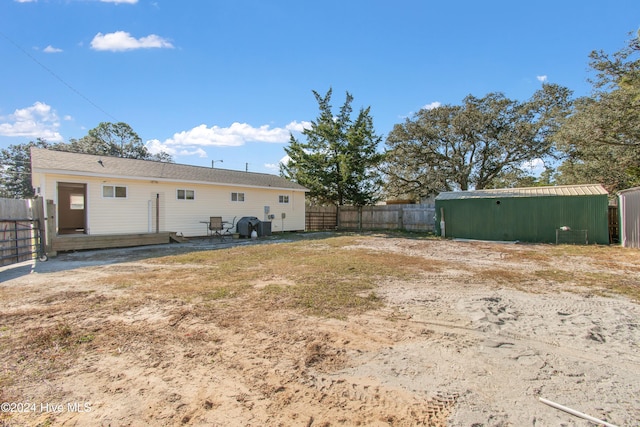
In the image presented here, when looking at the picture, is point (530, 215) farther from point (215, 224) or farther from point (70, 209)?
point (70, 209)

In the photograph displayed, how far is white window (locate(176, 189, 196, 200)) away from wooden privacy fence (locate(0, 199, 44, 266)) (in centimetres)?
529

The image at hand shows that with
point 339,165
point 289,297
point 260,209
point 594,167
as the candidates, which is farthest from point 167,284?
point 594,167

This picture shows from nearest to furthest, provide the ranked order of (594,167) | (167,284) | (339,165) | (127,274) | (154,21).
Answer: (167,284) < (127,274) < (154,21) < (594,167) < (339,165)

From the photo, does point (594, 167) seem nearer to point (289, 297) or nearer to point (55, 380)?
point (289, 297)

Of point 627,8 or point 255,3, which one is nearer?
point 255,3

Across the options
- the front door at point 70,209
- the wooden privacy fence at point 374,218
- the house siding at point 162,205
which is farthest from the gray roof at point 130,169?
the wooden privacy fence at point 374,218

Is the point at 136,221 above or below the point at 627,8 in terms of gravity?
below

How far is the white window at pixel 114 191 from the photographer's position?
11966 mm

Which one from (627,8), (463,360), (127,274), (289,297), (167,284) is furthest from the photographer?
(627,8)

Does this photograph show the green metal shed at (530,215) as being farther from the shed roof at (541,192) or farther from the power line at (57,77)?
the power line at (57,77)

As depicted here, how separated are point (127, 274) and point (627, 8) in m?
18.1

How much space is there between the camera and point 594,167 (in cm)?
1691

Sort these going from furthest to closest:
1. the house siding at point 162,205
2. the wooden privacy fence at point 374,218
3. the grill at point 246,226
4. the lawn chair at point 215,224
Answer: the wooden privacy fence at point 374,218
the grill at point 246,226
the lawn chair at point 215,224
the house siding at point 162,205

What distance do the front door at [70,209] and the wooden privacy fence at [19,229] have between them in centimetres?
540
